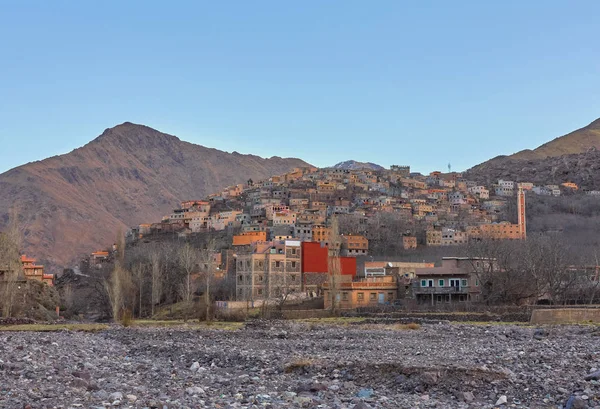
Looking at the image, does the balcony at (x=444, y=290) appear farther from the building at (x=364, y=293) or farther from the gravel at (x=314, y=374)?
the gravel at (x=314, y=374)

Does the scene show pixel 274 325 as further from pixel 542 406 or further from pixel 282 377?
pixel 542 406

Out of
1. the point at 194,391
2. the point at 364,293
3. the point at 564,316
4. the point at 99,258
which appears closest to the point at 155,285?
the point at 364,293

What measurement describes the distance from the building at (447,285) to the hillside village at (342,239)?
0.09 m

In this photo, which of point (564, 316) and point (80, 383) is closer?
point (80, 383)

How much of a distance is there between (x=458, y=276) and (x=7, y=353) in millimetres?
47025

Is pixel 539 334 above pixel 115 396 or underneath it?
underneath

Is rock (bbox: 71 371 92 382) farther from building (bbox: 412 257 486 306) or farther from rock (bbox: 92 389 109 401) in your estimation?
building (bbox: 412 257 486 306)

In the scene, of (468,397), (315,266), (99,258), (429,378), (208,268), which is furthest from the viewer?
(99,258)

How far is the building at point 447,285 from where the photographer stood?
208ft

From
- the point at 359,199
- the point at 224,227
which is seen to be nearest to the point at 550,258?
the point at 224,227

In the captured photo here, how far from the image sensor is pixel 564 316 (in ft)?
134

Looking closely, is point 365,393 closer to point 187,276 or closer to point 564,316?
point 564,316

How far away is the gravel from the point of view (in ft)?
46.9

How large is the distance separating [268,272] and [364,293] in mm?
14723
